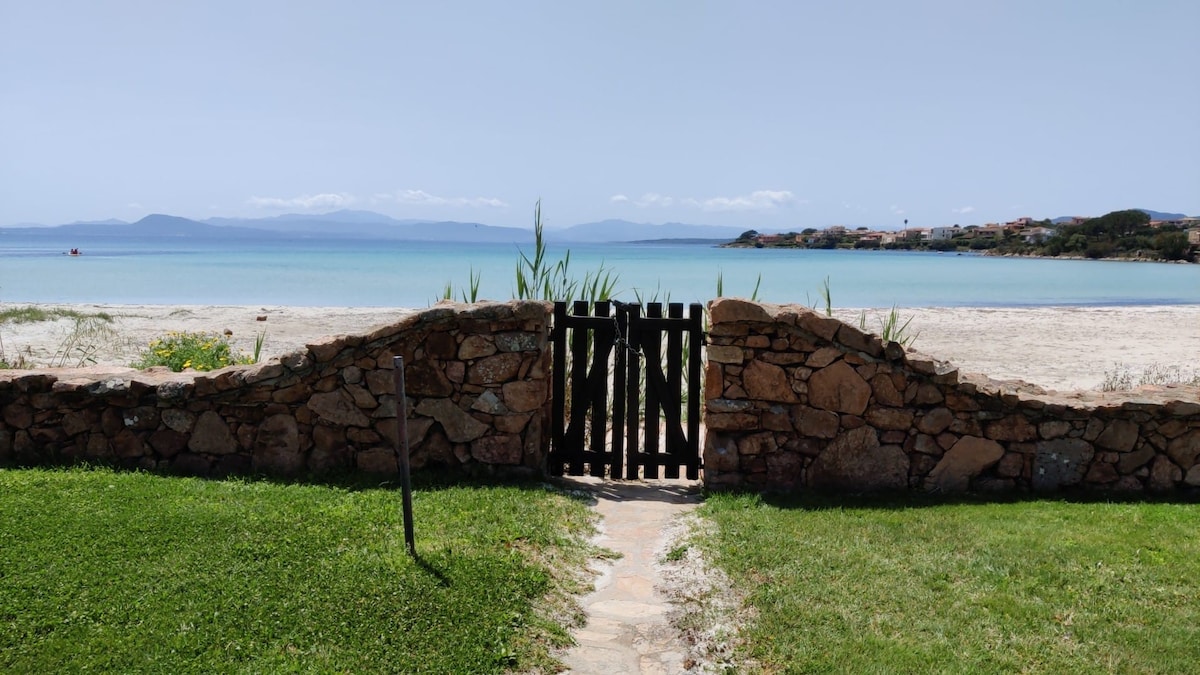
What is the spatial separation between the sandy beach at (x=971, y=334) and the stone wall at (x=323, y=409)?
550 centimetres

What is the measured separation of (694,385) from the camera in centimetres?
774

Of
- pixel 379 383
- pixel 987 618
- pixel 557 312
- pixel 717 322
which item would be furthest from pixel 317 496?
pixel 987 618

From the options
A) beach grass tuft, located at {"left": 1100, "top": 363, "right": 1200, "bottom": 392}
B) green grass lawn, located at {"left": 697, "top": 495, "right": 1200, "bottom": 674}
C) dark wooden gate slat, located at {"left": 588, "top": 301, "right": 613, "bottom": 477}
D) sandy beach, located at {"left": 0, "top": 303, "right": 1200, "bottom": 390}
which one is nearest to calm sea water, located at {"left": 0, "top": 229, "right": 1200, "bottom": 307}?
sandy beach, located at {"left": 0, "top": 303, "right": 1200, "bottom": 390}

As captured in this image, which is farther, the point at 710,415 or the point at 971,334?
the point at 971,334

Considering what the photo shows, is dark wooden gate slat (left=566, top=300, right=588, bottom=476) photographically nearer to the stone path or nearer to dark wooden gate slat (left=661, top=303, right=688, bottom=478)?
the stone path

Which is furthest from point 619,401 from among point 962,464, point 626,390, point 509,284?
point 509,284

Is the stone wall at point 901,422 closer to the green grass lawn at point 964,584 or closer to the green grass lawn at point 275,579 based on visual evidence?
the green grass lawn at point 964,584

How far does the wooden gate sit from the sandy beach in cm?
691

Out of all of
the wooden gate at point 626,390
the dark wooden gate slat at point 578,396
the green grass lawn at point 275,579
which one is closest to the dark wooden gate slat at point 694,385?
the wooden gate at point 626,390

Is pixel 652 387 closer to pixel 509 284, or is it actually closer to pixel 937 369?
pixel 937 369

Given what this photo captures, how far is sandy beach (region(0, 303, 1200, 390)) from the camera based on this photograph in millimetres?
16062

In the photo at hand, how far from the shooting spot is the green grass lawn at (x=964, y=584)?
4.34 m

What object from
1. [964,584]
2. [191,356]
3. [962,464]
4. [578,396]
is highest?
[191,356]

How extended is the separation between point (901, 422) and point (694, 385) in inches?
72.1
